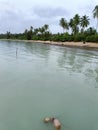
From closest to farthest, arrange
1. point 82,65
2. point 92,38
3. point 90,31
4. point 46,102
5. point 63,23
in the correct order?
point 46,102, point 82,65, point 92,38, point 90,31, point 63,23

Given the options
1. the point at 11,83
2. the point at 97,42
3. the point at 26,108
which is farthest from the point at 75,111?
the point at 97,42

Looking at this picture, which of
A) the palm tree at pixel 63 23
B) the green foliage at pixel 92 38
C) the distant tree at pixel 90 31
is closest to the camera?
the green foliage at pixel 92 38

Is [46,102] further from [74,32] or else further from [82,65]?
[74,32]

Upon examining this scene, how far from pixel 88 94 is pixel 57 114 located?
2901mm

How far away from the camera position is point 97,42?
49250mm

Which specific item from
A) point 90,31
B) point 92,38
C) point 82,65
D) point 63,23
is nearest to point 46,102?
point 82,65

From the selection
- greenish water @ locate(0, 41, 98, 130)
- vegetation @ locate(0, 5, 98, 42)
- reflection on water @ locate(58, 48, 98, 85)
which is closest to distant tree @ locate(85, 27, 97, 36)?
vegetation @ locate(0, 5, 98, 42)

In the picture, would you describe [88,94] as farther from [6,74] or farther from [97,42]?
[97,42]

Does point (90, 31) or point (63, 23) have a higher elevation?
point (63, 23)

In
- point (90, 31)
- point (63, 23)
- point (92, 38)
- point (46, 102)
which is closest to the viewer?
point (46, 102)

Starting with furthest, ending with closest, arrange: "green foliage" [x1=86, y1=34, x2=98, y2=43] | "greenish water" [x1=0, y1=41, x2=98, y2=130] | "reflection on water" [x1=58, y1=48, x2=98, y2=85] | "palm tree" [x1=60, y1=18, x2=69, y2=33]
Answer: "palm tree" [x1=60, y1=18, x2=69, y2=33] < "green foliage" [x1=86, y1=34, x2=98, y2=43] < "reflection on water" [x1=58, y1=48, x2=98, y2=85] < "greenish water" [x1=0, y1=41, x2=98, y2=130]

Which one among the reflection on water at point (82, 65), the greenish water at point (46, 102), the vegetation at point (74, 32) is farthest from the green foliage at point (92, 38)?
the greenish water at point (46, 102)

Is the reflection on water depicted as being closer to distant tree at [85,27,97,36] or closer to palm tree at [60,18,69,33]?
distant tree at [85,27,97,36]

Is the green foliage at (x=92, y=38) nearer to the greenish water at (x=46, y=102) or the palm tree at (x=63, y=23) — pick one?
the palm tree at (x=63, y=23)
